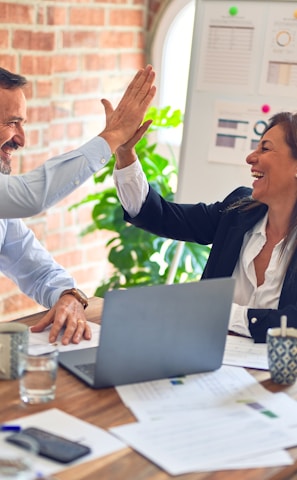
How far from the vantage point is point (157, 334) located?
1586 millimetres

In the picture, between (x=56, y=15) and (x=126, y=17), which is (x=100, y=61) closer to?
(x=126, y=17)

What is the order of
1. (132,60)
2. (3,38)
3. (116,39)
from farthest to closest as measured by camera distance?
(132,60) → (116,39) → (3,38)

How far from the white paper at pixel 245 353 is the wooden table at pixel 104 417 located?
44 millimetres

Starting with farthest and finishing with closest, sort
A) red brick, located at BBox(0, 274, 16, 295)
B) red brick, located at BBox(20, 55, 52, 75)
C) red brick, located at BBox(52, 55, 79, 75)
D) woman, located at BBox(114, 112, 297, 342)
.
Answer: red brick, located at BBox(52, 55, 79, 75)
red brick, located at BBox(0, 274, 16, 295)
red brick, located at BBox(20, 55, 52, 75)
woman, located at BBox(114, 112, 297, 342)

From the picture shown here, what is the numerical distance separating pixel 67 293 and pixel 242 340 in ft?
1.44

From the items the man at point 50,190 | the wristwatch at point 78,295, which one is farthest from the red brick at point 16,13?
the wristwatch at point 78,295

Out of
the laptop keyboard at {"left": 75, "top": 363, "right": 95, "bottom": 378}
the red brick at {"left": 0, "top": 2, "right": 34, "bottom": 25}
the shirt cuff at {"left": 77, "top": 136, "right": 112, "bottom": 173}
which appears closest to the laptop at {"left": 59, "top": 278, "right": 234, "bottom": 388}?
the laptop keyboard at {"left": 75, "top": 363, "right": 95, "bottom": 378}

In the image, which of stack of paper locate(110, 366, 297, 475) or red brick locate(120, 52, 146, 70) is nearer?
stack of paper locate(110, 366, 297, 475)

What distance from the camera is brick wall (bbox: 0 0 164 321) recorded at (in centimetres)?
317

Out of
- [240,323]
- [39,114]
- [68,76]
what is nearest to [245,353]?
[240,323]

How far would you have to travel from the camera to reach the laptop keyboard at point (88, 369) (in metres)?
1.62

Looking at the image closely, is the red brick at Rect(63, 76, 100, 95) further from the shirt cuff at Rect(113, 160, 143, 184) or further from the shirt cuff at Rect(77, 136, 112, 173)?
the shirt cuff at Rect(77, 136, 112, 173)

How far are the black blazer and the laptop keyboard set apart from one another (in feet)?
1.57

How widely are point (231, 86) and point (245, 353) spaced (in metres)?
1.55
